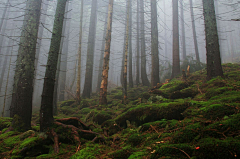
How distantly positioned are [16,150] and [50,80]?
1.72 m

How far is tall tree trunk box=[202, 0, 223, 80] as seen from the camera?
6.00 m

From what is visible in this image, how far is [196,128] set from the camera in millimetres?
2613

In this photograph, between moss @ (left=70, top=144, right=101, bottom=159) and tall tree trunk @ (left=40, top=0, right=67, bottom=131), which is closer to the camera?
moss @ (left=70, top=144, right=101, bottom=159)

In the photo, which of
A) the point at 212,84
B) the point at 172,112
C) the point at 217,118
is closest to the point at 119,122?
the point at 172,112

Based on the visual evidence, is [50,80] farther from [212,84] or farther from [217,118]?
[212,84]

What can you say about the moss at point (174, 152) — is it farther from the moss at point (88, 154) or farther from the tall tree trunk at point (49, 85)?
the tall tree trunk at point (49, 85)

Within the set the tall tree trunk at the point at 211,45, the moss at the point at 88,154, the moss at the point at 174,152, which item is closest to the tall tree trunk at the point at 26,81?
the moss at the point at 88,154

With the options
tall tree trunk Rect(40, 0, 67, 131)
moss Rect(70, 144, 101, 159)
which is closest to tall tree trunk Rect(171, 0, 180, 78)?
tall tree trunk Rect(40, 0, 67, 131)

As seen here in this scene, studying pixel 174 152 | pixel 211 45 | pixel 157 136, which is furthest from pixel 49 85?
pixel 211 45

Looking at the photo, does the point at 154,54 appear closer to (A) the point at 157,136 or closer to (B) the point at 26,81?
(A) the point at 157,136

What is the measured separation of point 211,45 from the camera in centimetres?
623

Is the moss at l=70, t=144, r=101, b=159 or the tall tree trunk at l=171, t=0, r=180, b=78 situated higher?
the tall tree trunk at l=171, t=0, r=180, b=78

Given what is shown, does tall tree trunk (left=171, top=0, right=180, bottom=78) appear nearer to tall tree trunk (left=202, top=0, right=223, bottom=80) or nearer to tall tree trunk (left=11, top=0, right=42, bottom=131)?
tall tree trunk (left=202, top=0, right=223, bottom=80)

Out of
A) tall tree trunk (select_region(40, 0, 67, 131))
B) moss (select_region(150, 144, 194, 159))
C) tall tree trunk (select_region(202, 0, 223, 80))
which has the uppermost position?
tall tree trunk (select_region(202, 0, 223, 80))
